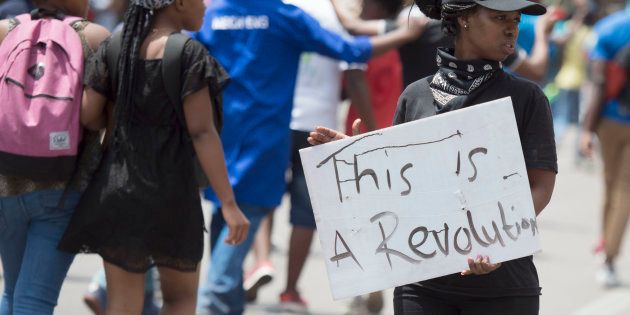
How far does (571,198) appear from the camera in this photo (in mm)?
13836

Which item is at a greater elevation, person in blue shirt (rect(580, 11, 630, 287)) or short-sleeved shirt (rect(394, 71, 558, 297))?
short-sleeved shirt (rect(394, 71, 558, 297))

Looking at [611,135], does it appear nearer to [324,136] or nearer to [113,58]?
[113,58]

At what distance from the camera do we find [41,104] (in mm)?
4504

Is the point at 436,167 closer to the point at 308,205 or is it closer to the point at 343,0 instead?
the point at 308,205

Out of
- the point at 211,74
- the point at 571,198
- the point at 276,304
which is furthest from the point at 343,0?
the point at 571,198

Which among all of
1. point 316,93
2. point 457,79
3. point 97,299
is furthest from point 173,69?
point 316,93

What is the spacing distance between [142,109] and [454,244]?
1379 mm

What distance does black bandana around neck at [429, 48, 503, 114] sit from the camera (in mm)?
3969

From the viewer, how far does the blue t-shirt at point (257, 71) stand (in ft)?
20.0

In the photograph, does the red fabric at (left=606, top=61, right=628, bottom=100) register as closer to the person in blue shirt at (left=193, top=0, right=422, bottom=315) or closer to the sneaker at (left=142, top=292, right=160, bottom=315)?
the person in blue shirt at (left=193, top=0, right=422, bottom=315)

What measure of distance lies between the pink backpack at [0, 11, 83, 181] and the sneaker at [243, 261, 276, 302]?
283 cm

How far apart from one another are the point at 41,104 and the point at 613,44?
17.8 ft

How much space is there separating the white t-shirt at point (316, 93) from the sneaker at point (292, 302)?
95 centimetres

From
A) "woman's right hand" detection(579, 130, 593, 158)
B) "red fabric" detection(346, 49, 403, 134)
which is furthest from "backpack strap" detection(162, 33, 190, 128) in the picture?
"woman's right hand" detection(579, 130, 593, 158)
